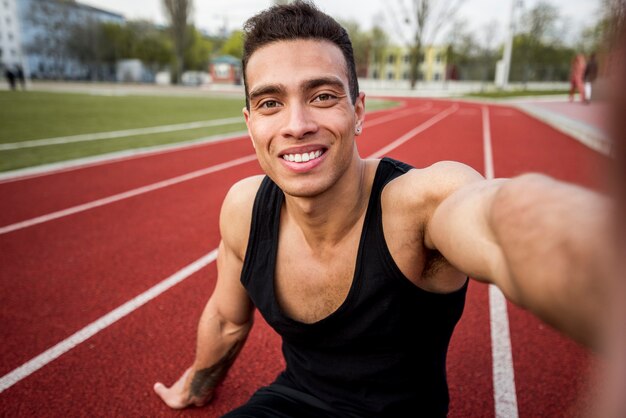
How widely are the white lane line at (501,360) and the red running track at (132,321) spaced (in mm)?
36

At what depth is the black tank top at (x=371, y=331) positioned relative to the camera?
1.39 meters

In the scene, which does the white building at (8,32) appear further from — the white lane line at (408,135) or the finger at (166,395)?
the finger at (166,395)

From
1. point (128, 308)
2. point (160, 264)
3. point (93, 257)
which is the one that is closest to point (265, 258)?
point (128, 308)

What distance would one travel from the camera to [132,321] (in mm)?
3141

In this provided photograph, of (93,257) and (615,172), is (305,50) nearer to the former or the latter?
(615,172)

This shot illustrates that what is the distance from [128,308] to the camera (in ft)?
10.9

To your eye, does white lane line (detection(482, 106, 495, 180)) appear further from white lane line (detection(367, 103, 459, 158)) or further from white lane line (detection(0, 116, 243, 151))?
white lane line (detection(0, 116, 243, 151))

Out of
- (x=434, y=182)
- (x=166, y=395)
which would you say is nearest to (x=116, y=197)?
(x=166, y=395)

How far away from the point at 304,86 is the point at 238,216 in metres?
0.61

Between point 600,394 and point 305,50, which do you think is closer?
point 600,394

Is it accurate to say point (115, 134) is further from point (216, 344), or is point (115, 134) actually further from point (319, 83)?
point (319, 83)

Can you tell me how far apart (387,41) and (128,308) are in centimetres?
6770

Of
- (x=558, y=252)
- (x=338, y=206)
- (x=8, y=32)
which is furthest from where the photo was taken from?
(x=8, y=32)

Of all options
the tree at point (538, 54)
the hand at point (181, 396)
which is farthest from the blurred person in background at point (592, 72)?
the tree at point (538, 54)
